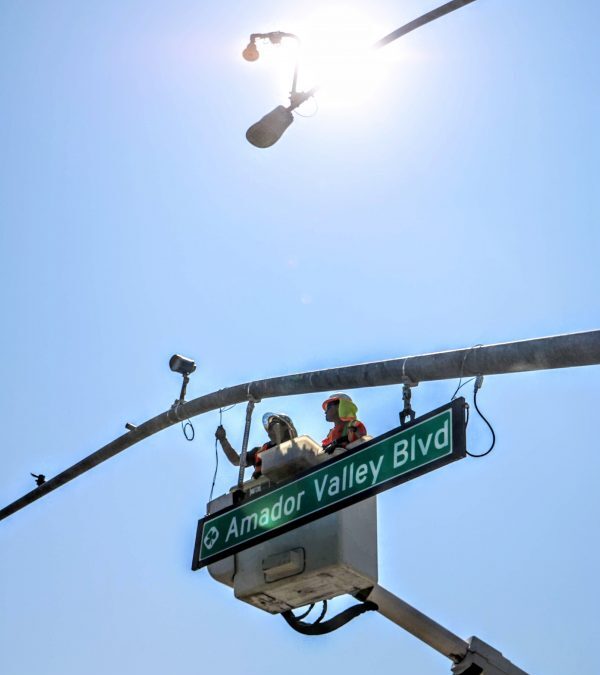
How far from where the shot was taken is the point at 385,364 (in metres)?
6.14

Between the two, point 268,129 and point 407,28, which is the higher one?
point 407,28

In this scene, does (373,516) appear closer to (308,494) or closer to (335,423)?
(308,494)

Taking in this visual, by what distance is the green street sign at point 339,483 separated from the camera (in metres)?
5.36

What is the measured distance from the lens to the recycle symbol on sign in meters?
6.60

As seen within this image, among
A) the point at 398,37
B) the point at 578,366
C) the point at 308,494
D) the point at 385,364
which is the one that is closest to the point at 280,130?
the point at 398,37

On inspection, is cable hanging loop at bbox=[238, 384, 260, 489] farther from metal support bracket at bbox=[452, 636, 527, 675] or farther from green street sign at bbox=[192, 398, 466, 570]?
metal support bracket at bbox=[452, 636, 527, 675]

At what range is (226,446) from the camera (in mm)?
8516

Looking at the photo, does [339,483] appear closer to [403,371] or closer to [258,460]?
[403,371]

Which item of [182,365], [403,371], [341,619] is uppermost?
[182,365]

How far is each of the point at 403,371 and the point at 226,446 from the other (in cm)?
297

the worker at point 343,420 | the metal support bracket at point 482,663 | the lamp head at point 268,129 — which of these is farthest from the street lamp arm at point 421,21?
the metal support bracket at point 482,663

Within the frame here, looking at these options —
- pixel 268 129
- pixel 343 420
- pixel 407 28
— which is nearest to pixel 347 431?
pixel 343 420

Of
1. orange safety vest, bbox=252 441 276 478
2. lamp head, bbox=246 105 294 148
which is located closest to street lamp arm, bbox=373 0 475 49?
lamp head, bbox=246 105 294 148

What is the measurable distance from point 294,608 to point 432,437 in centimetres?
195
